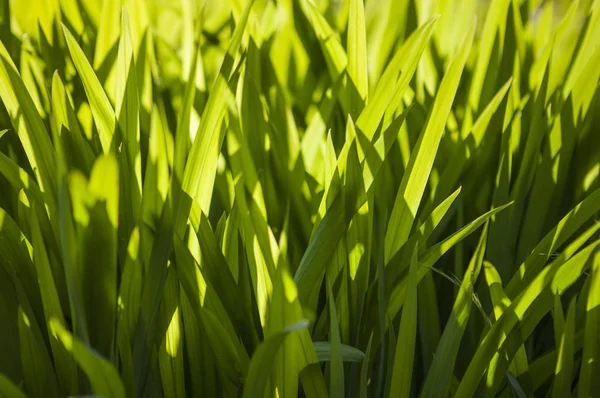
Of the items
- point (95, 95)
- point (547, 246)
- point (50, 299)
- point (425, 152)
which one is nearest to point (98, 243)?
point (50, 299)

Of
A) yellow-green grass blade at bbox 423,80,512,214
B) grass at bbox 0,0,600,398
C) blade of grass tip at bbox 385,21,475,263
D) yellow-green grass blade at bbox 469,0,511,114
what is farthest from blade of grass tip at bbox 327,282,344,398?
yellow-green grass blade at bbox 469,0,511,114

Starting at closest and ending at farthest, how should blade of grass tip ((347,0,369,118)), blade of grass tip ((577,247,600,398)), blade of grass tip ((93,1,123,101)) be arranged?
blade of grass tip ((577,247,600,398)) → blade of grass tip ((347,0,369,118)) → blade of grass tip ((93,1,123,101))

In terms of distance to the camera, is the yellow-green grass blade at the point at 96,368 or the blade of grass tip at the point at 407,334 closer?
the yellow-green grass blade at the point at 96,368

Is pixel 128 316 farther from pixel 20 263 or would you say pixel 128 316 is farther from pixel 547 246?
pixel 547 246

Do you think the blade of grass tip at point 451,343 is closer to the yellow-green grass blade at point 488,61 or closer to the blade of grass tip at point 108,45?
the yellow-green grass blade at point 488,61

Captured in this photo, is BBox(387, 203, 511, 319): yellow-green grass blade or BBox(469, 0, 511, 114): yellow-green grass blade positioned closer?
BBox(387, 203, 511, 319): yellow-green grass blade

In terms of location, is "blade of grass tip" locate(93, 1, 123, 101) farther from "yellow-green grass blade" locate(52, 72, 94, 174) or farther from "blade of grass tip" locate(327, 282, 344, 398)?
"blade of grass tip" locate(327, 282, 344, 398)

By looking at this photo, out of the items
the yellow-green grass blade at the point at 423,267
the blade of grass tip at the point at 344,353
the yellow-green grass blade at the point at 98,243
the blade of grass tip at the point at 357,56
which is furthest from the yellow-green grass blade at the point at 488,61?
the yellow-green grass blade at the point at 98,243
